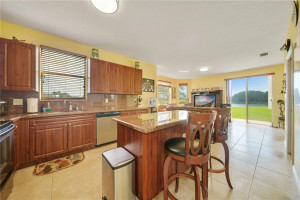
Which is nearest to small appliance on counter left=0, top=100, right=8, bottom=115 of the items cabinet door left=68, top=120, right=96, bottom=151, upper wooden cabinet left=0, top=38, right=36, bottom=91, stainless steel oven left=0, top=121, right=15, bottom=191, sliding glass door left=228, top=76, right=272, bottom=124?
upper wooden cabinet left=0, top=38, right=36, bottom=91

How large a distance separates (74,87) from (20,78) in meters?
0.95

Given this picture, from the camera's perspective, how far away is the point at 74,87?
2.92 metres

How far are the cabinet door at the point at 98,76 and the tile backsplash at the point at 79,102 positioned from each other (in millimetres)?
363

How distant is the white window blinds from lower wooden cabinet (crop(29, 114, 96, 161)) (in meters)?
0.73

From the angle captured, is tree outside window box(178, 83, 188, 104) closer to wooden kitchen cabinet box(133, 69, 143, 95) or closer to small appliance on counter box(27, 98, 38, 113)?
wooden kitchen cabinet box(133, 69, 143, 95)

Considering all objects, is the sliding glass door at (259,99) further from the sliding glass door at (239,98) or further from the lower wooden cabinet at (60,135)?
the lower wooden cabinet at (60,135)

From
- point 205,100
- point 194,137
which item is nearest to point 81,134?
point 194,137

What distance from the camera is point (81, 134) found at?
2.54 meters

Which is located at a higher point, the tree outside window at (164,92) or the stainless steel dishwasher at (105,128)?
the tree outside window at (164,92)

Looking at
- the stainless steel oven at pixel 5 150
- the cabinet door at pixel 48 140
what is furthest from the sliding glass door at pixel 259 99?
the stainless steel oven at pixel 5 150

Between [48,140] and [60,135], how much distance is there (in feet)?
0.63

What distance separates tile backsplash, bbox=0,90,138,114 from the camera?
219 centimetres

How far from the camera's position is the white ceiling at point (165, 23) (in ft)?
5.89

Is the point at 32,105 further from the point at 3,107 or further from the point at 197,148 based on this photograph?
the point at 197,148
